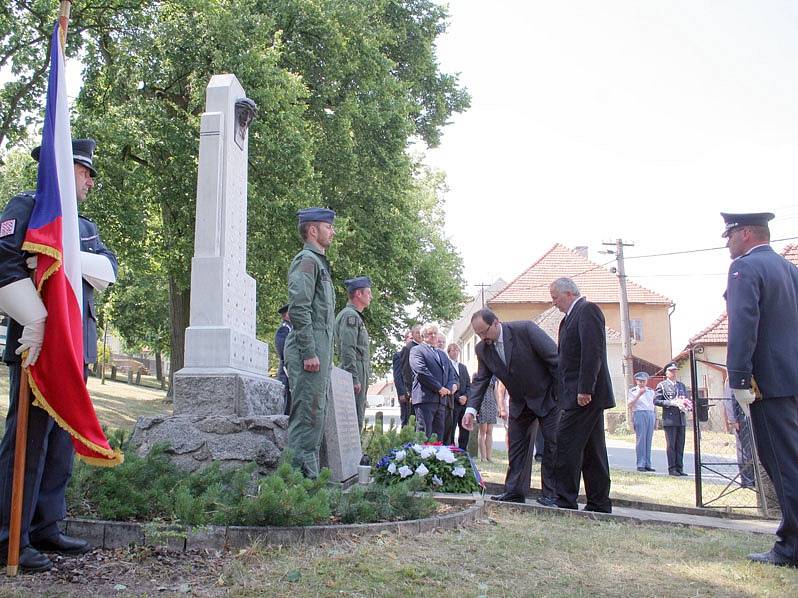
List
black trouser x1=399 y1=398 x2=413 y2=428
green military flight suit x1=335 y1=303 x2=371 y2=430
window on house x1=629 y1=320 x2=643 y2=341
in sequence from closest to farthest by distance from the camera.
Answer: green military flight suit x1=335 y1=303 x2=371 y2=430 → black trouser x1=399 y1=398 x2=413 y2=428 → window on house x1=629 y1=320 x2=643 y2=341

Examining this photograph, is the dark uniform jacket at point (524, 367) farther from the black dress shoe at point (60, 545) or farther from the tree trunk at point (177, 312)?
the tree trunk at point (177, 312)

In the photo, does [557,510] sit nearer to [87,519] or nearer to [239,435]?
[239,435]

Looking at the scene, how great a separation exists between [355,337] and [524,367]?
208cm

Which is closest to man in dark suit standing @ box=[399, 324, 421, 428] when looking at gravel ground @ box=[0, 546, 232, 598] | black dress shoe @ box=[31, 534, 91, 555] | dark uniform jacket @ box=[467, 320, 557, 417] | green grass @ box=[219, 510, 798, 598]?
dark uniform jacket @ box=[467, 320, 557, 417]

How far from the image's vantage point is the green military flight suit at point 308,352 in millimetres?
6117

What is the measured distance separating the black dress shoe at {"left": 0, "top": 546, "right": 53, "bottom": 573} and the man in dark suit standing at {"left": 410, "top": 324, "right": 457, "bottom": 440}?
790 centimetres

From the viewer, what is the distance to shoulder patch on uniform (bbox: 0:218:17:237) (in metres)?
3.91

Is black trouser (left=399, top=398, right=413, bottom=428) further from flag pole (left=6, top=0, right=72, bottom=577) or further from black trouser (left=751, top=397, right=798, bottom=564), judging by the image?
flag pole (left=6, top=0, right=72, bottom=577)

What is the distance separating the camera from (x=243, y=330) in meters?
6.90

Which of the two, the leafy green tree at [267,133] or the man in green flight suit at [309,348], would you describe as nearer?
the man in green flight suit at [309,348]

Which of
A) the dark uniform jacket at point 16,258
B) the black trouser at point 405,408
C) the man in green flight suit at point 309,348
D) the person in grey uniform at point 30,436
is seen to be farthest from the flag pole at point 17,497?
the black trouser at point 405,408

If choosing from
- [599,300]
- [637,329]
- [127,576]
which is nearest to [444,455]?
Result: [127,576]

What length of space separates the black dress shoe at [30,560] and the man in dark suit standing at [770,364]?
13.9 ft

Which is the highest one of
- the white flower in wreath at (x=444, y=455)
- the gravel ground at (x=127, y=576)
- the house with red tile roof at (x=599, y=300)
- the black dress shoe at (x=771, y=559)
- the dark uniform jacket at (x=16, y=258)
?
the house with red tile roof at (x=599, y=300)
